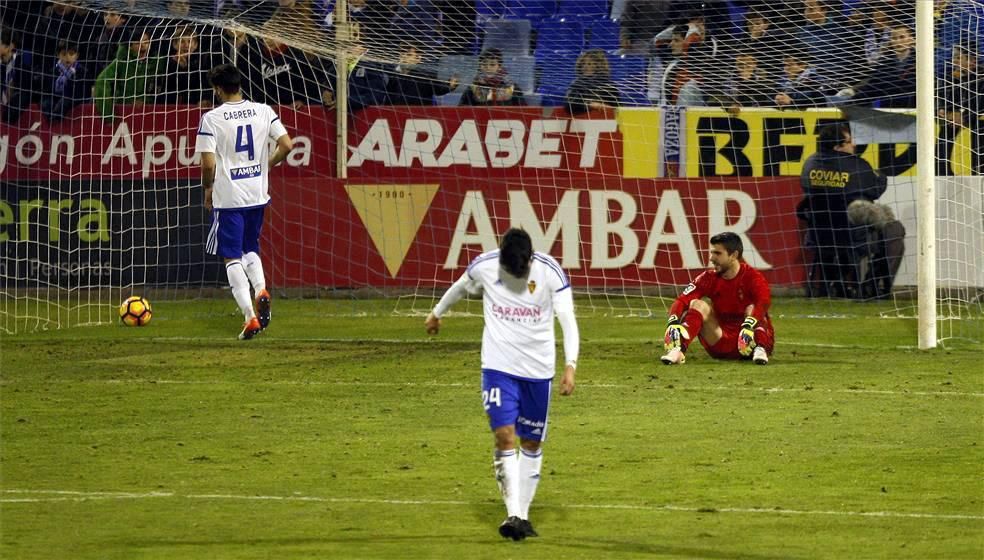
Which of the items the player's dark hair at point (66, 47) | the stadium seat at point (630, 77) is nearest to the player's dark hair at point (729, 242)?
the stadium seat at point (630, 77)

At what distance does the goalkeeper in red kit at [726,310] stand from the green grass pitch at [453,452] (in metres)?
0.25

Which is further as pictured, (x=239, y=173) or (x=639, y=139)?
(x=639, y=139)

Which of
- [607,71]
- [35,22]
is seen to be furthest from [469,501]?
[35,22]

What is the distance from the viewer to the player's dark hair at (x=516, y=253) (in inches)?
323

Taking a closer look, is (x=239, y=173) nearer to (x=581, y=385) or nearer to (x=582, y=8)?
(x=581, y=385)

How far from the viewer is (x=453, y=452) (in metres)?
10.7

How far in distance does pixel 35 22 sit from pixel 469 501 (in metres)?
16.3

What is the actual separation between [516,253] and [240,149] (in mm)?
7763

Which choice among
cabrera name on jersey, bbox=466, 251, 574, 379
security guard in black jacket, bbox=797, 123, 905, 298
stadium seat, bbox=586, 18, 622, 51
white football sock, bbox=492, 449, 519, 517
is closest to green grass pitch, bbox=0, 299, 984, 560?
white football sock, bbox=492, 449, 519, 517

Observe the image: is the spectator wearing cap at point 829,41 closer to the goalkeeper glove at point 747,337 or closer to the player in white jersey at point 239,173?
the goalkeeper glove at point 747,337

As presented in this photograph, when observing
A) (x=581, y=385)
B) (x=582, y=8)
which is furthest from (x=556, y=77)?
(x=581, y=385)

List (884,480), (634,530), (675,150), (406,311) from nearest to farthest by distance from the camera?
(634,530), (884,480), (406,311), (675,150)

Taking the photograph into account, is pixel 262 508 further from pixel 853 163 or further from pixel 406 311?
pixel 853 163

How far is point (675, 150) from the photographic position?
867 inches
